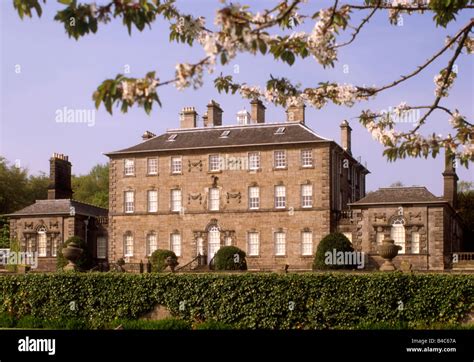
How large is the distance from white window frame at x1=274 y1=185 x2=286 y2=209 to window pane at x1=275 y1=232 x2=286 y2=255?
5.37ft

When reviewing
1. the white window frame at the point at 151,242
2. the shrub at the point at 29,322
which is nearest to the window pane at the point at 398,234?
the white window frame at the point at 151,242

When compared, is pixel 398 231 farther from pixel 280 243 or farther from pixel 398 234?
pixel 280 243

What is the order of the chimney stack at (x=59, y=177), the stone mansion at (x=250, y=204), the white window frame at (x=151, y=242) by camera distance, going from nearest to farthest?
1. the stone mansion at (x=250, y=204)
2. the white window frame at (x=151, y=242)
3. the chimney stack at (x=59, y=177)

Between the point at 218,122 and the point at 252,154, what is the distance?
470 cm

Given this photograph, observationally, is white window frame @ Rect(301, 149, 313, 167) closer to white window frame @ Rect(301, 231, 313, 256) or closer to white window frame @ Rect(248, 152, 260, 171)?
white window frame @ Rect(248, 152, 260, 171)

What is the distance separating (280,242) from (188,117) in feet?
35.6

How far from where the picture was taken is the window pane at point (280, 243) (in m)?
41.6

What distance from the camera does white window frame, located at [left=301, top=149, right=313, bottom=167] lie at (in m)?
42.1

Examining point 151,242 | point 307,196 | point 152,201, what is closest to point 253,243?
point 307,196

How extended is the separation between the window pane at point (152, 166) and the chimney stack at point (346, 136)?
12.2m

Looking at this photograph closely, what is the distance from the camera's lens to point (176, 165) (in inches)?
1763

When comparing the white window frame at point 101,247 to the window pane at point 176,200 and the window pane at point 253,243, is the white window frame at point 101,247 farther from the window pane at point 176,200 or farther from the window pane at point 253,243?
the window pane at point 253,243
